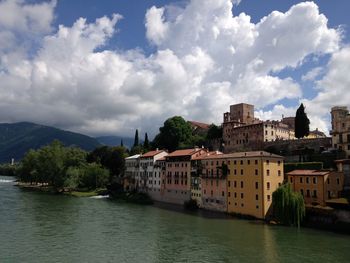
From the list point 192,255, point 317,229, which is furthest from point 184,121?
point 192,255

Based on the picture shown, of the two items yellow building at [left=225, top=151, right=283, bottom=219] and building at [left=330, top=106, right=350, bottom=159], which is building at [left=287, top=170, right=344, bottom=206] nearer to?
yellow building at [left=225, top=151, right=283, bottom=219]

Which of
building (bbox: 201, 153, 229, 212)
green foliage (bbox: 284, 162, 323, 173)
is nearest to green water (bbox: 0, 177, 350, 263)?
building (bbox: 201, 153, 229, 212)

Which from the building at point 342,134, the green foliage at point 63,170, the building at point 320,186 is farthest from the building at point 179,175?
the green foliage at point 63,170

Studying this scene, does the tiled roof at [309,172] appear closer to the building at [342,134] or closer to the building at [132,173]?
the building at [342,134]

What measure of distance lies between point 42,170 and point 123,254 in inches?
3608

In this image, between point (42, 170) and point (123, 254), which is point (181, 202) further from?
point (42, 170)

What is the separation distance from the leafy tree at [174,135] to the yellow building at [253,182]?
45.9 meters

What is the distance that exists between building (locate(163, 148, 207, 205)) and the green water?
1707cm

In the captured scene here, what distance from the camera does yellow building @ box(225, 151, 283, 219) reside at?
188 feet

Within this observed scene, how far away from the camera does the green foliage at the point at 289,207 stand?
51.6 metres

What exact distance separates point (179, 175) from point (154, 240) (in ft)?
122

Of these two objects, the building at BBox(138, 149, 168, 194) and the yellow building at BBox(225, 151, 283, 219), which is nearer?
the yellow building at BBox(225, 151, 283, 219)

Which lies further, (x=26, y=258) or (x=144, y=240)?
(x=144, y=240)

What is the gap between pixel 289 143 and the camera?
81812 mm
